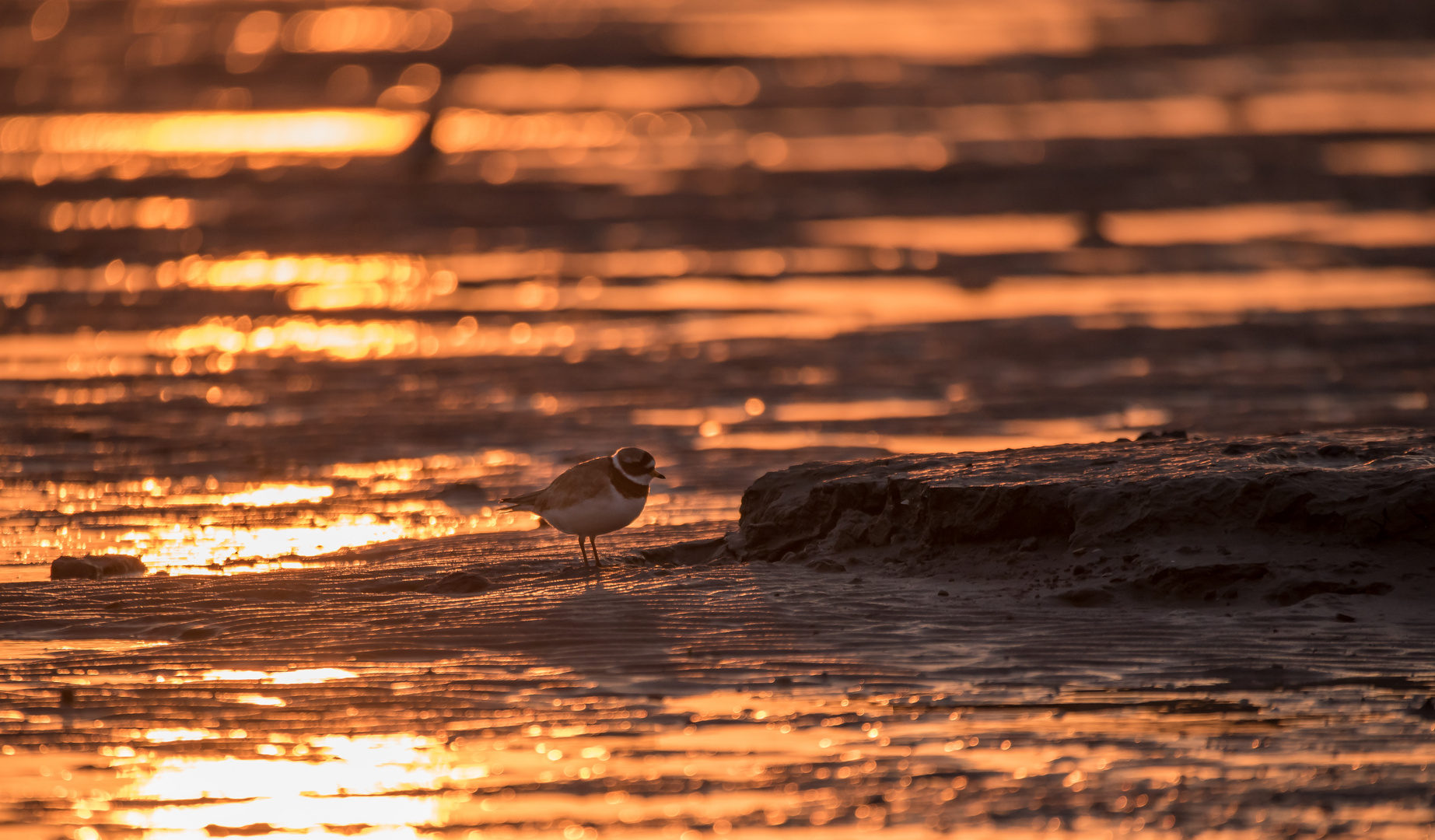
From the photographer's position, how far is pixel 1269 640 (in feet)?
22.1

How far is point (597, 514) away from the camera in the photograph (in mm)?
8516

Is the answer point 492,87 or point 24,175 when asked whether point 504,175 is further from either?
point 492,87

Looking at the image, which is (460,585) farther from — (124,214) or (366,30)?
(366,30)

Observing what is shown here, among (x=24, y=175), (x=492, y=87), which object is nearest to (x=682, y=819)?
(x=24, y=175)

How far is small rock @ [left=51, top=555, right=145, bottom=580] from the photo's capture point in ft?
27.4

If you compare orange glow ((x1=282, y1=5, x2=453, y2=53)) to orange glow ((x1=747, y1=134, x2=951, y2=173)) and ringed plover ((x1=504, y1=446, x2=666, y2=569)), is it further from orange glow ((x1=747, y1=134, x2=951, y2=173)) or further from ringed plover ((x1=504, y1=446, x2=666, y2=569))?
ringed plover ((x1=504, y1=446, x2=666, y2=569))

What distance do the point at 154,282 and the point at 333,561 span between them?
32.8 ft

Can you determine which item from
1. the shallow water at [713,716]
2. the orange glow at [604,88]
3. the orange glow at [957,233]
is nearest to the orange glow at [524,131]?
the orange glow at [604,88]

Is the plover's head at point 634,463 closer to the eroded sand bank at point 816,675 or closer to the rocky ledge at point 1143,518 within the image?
the eroded sand bank at point 816,675

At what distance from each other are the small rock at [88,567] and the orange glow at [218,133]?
16715 mm

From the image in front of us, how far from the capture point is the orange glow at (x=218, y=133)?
25000 millimetres

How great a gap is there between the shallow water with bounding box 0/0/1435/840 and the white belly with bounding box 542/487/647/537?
0.26 m

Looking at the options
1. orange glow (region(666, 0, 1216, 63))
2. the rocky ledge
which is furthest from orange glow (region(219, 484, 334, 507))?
orange glow (region(666, 0, 1216, 63))

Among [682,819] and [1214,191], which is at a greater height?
[1214,191]
